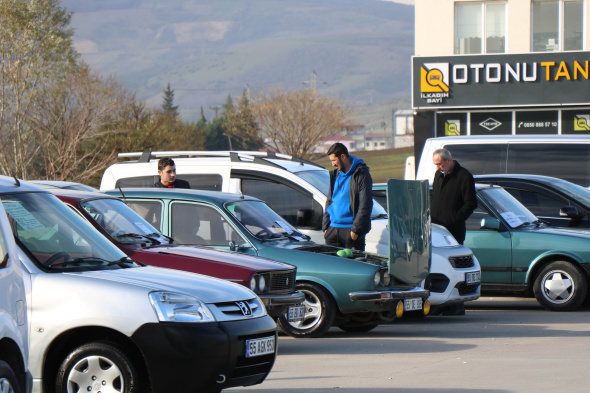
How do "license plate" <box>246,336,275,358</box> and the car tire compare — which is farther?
"license plate" <box>246,336,275,358</box>

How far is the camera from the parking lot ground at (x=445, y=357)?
7.33m

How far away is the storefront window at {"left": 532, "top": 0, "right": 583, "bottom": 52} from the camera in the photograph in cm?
3066

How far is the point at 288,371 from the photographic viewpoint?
26.2 ft

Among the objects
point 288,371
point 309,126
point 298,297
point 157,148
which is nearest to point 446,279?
point 298,297

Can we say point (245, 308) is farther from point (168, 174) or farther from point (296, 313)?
point (168, 174)

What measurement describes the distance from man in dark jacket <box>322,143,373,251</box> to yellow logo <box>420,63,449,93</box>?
20.2 m

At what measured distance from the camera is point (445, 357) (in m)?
8.72

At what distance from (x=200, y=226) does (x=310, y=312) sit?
146 centimetres

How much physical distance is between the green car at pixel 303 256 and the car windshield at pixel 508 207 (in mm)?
2848

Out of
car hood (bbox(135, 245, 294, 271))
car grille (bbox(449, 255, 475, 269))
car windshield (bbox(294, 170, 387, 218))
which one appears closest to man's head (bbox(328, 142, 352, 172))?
car windshield (bbox(294, 170, 387, 218))

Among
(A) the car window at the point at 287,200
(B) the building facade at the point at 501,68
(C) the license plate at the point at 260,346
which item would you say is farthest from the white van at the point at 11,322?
(B) the building facade at the point at 501,68

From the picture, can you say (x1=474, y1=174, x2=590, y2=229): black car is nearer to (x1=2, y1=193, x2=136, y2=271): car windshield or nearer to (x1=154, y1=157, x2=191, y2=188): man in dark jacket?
(x1=154, y1=157, x2=191, y2=188): man in dark jacket

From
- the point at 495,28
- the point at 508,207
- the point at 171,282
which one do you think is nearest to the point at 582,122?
the point at 495,28

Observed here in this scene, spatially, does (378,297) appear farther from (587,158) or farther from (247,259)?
(587,158)
